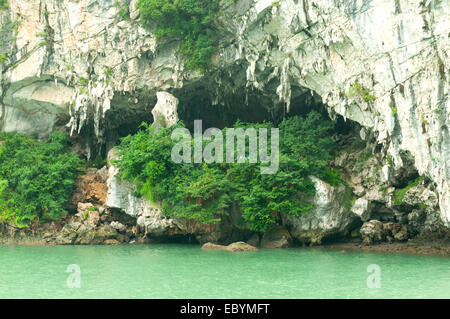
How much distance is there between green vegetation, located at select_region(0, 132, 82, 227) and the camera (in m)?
21.4

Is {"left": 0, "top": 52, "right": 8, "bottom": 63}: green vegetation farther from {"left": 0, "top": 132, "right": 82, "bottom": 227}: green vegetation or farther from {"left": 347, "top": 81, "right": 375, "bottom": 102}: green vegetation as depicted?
{"left": 347, "top": 81, "right": 375, "bottom": 102}: green vegetation

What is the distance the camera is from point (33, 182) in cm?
2156

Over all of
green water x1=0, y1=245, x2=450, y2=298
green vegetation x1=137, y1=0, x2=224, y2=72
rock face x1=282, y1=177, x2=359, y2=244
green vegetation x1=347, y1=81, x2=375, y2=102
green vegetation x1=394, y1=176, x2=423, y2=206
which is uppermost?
green vegetation x1=137, y1=0, x2=224, y2=72

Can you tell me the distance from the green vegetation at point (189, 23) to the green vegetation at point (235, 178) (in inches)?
151

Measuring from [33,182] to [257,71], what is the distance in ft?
37.9

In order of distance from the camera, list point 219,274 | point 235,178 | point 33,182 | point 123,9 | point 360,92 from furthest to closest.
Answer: point 123,9 → point 33,182 → point 235,178 → point 360,92 → point 219,274

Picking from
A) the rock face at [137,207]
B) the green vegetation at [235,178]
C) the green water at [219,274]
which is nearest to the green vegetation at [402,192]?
the green vegetation at [235,178]

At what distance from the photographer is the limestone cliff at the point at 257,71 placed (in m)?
14.5

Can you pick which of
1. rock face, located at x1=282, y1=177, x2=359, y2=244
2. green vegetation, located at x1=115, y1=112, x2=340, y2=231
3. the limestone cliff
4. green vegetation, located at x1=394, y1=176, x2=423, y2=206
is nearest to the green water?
rock face, located at x1=282, y1=177, x2=359, y2=244

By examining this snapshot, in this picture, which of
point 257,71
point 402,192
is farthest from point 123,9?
point 402,192

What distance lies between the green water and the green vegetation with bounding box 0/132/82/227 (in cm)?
366

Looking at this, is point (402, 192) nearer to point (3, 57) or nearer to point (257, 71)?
point (257, 71)

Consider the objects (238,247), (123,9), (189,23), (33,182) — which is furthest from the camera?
(123,9)
